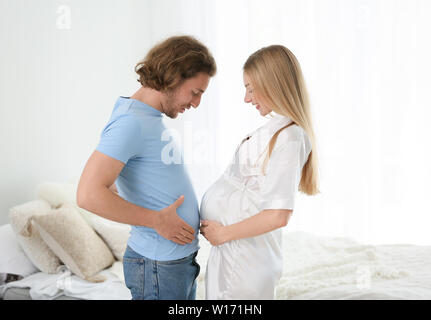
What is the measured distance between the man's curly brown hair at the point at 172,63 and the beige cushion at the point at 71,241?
0.98m

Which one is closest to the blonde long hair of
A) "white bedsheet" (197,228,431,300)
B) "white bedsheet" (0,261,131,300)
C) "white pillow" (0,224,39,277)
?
"white bedsheet" (197,228,431,300)

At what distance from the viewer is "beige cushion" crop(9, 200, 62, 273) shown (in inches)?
70.9

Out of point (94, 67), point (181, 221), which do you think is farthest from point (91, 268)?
point (94, 67)

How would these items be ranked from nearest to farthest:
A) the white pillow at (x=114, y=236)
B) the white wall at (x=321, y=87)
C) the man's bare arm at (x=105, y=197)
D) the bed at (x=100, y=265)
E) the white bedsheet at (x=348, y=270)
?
the man's bare arm at (x=105, y=197), the white bedsheet at (x=348, y=270), the bed at (x=100, y=265), the white pillow at (x=114, y=236), the white wall at (x=321, y=87)

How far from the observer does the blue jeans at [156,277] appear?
1.10 meters

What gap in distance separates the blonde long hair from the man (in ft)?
0.47

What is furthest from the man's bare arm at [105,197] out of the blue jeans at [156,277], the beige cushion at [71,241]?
the beige cushion at [71,241]

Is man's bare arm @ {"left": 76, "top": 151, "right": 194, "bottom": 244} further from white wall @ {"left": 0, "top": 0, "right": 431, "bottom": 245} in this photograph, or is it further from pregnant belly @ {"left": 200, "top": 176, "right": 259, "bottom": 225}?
white wall @ {"left": 0, "top": 0, "right": 431, "bottom": 245}

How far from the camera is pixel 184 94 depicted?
114 centimetres

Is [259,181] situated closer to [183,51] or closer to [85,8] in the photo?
[183,51]

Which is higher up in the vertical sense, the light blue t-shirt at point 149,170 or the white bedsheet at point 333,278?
the light blue t-shirt at point 149,170

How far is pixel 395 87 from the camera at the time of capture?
287cm

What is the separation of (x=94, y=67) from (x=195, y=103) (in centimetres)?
178

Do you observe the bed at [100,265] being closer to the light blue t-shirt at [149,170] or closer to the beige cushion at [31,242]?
the beige cushion at [31,242]
